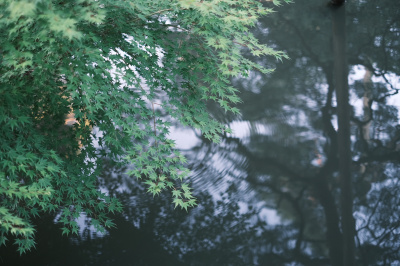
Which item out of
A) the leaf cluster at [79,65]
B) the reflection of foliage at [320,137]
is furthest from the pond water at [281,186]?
the leaf cluster at [79,65]

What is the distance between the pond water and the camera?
5.89 m

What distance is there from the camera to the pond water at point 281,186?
19.3 ft

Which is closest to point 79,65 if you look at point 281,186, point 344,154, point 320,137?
point 281,186

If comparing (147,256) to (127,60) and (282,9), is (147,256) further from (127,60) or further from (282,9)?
(282,9)

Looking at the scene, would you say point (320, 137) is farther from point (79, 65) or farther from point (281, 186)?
point (79, 65)

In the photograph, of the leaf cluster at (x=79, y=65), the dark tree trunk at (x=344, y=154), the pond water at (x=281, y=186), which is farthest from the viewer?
the dark tree trunk at (x=344, y=154)

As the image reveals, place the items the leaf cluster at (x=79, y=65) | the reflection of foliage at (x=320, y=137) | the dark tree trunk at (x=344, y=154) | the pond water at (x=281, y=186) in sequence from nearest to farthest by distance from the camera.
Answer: the leaf cluster at (x=79, y=65) → the pond water at (x=281, y=186) → the dark tree trunk at (x=344, y=154) → the reflection of foliage at (x=320, y=137)

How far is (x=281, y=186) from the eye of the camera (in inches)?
279

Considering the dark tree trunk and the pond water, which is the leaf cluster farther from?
the dark tree trunk

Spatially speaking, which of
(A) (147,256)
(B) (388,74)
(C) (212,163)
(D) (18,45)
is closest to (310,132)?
(C) (212,163)

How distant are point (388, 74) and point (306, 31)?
235cm

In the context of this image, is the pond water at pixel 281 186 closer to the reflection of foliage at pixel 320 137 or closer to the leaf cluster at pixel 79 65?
the reflection of foliage at pixel 320 137

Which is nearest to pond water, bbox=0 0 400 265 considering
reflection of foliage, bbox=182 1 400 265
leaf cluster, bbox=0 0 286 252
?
reflection of foliage, bbox=182 1 400 265

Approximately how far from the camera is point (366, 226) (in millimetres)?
6348
